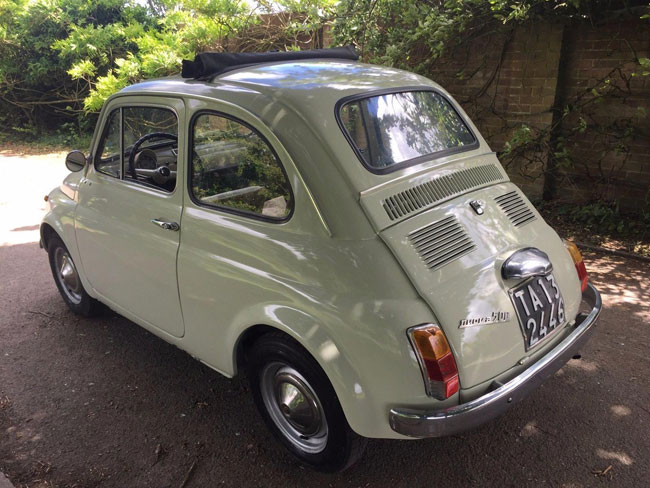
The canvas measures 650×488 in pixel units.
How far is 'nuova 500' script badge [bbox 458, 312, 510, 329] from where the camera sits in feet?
7.68

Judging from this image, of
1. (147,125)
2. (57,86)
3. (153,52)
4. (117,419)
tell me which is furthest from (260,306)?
(57,86)

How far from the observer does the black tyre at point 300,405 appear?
2.52 metres

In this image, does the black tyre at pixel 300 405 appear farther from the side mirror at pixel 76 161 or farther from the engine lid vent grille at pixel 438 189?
the side mirror at pixel 76 161

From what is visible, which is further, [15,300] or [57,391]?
[15,300]

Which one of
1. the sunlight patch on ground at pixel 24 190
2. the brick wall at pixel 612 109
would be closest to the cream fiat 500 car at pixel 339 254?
the brick wall at pixel 612 109

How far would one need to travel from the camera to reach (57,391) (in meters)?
3.55

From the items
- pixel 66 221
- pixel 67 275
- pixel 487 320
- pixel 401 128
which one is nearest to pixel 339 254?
pixel 487 320

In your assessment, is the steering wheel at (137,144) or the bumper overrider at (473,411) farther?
the steering wheel at (137,144)

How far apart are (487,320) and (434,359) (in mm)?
366

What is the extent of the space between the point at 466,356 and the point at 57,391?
2.72 metres

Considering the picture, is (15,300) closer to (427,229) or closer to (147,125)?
(147,125)

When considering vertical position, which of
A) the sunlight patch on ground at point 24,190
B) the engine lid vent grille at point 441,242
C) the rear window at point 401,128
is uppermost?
the rear window at point 401,128

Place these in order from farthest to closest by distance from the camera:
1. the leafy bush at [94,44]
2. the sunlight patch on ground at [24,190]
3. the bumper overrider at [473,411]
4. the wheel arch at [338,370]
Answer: the leafy bush at [94,44], the sunlight patch on ground at [24,190], the wheel arch at [338,370], the bumper overrider at [473,411]

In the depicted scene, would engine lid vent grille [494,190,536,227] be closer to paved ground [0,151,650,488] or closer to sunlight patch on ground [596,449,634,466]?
paved ground [0,151,650,488]
